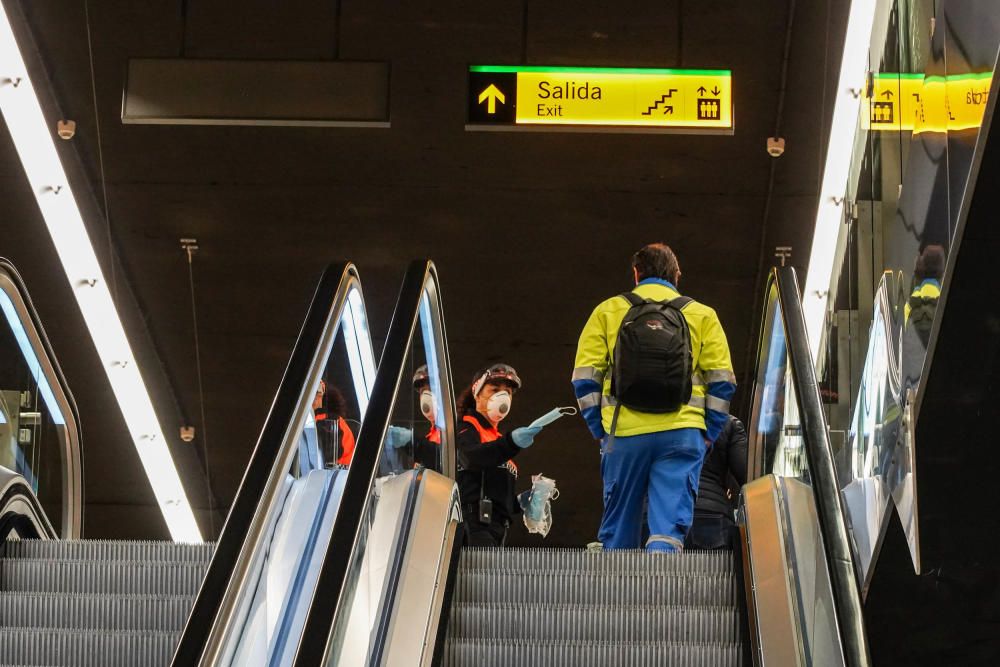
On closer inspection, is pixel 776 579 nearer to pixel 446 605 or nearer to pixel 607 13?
pixel 446 605

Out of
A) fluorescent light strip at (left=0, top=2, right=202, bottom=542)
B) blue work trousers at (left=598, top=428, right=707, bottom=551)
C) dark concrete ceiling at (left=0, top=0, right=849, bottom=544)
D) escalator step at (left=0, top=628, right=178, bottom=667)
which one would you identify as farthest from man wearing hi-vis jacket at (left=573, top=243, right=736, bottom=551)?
fluorescent light strip at (left=0, top=2, right=202, bottom=542)

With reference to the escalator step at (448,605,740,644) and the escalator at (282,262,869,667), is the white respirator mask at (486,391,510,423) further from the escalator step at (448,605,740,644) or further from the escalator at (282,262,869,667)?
the escalator step at (448,605,740,644)

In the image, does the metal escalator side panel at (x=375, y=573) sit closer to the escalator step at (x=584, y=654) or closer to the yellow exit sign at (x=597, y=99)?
the escalator step at (x=584, y=654)

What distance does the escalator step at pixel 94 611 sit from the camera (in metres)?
5.15

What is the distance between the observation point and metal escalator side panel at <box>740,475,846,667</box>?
437 cm

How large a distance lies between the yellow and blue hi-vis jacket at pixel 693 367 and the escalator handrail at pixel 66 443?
2.48 m

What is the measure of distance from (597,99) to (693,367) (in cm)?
226

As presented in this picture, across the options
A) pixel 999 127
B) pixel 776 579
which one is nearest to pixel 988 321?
pixel 999 127

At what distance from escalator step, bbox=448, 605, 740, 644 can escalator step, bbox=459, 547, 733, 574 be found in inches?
11.8

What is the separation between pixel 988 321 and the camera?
3641 mm

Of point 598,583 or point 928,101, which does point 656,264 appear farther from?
point 928,101

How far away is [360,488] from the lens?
434 centimetres

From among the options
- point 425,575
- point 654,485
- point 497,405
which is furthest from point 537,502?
point 425,575

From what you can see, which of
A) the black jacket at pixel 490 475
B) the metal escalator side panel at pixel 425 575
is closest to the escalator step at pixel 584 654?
the metal escalator side panel at pixel 425 575
